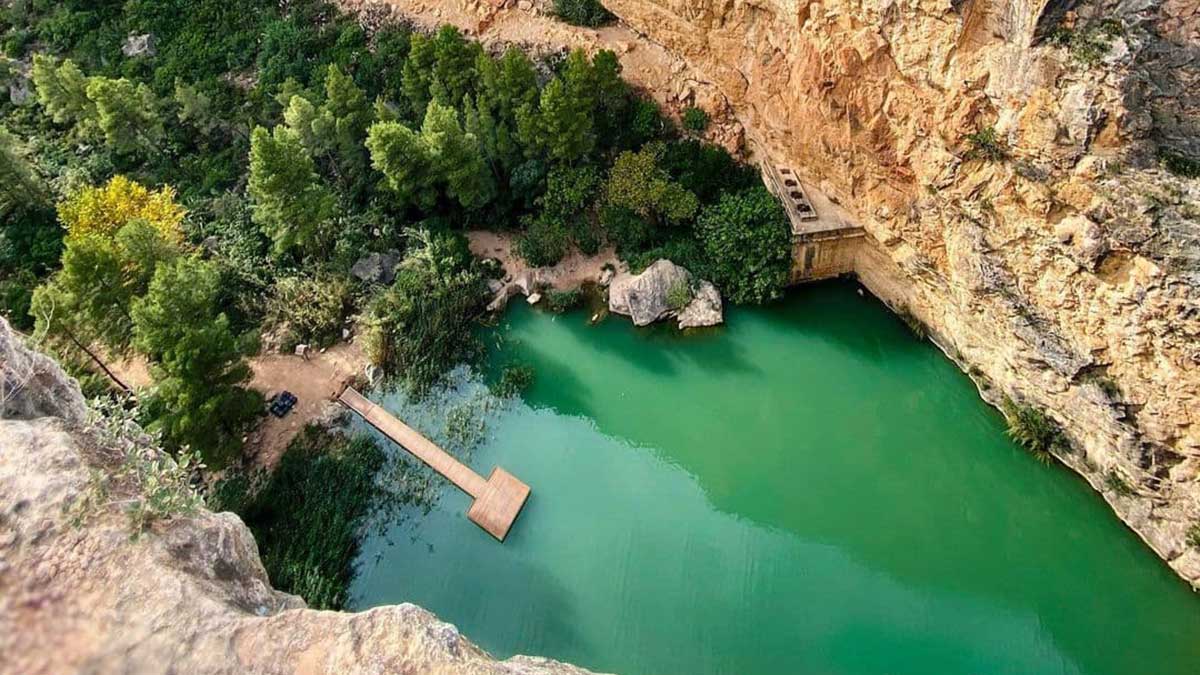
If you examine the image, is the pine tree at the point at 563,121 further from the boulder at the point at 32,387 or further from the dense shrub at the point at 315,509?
the boulder at the point at 32,387

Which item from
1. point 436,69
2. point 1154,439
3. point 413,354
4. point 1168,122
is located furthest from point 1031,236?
point 436,69

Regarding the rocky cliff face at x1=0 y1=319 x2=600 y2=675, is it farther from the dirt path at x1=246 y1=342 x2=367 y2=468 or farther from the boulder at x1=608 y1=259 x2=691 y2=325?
the boulder at x1=608 y1=259 x2=691 y2=325

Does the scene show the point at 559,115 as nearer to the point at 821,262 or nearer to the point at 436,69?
the point at 436,69

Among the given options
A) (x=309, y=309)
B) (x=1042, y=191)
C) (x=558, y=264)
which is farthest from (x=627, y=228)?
(x=1042, y=191)

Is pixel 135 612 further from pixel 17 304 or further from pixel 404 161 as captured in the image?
pixel 17 304

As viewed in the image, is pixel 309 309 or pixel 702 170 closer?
pixel 309 309

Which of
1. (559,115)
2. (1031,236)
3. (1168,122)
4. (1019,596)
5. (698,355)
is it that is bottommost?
(1019,596)
